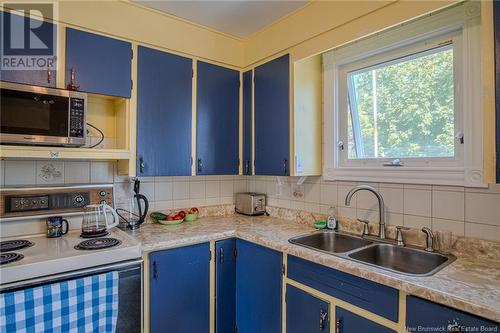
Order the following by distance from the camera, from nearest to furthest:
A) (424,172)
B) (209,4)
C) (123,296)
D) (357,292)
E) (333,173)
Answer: (357,292)
(123,296)
(424,172)
(209,4)
(333,173)

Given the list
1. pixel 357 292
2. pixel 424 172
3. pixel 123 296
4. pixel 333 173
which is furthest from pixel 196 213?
pixel 424 172

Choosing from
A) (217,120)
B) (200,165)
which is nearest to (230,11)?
(217,120)

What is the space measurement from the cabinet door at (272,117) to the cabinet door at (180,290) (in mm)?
807

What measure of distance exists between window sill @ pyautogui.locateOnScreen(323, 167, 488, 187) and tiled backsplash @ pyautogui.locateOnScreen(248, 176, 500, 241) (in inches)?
1.3

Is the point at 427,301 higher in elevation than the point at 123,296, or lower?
higher

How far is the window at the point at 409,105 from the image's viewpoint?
1497mm

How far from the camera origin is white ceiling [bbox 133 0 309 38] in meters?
1.93

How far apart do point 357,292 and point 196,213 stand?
4.79 ft

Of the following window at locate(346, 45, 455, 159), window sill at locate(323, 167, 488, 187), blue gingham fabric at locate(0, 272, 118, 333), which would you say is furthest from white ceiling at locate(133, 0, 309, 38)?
blue gingham fabric at locate(0, 272, 118, 333)

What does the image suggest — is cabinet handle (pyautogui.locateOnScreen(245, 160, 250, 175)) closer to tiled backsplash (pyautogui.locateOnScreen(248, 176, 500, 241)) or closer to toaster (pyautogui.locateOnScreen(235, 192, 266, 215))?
toaster (pyautogui.locateOnScreen(235, 192, 266, 215))

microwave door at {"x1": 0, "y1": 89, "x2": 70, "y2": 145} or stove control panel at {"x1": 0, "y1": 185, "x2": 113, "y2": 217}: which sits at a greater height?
microwave door at {"x1": 0, "y1": 89, "x2": 70, "y2": 145}

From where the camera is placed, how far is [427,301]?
1.08 m

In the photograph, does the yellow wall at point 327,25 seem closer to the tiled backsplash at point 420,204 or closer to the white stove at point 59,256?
the tiled backsplash at point 420,204

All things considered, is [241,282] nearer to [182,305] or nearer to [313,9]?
[182,305]
